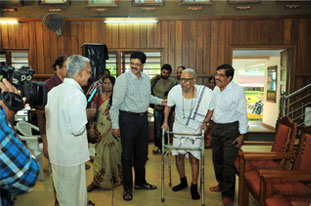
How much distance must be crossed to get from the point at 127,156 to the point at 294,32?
5.02m

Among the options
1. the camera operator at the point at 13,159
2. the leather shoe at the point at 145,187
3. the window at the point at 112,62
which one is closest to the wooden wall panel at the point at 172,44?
the window at the point at 112,62

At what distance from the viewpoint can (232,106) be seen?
2652mm

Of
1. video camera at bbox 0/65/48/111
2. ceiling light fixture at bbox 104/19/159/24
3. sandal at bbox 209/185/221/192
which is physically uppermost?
ceiling light fixture at bbox 104/19/159/24

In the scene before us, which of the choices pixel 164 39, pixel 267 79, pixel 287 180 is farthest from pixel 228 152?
pixel 267 79

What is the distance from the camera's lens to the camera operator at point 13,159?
86cm

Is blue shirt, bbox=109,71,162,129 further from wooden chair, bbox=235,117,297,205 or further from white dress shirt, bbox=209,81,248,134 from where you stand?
wooden chair, bbox=235,117,297,205

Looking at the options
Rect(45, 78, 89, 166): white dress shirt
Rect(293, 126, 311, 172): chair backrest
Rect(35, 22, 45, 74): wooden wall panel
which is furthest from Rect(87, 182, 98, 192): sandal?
Rect(35, 22, 45, 74): wooden wall panel

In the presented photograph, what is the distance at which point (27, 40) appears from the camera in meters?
5.70

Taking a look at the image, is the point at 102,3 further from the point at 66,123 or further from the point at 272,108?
the point at 272,108

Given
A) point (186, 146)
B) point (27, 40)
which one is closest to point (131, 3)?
point (27, 40)

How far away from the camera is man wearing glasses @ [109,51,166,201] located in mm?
2715

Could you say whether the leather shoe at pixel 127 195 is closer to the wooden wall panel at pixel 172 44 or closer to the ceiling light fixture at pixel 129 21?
the wooden wall panel at pixel 172 44

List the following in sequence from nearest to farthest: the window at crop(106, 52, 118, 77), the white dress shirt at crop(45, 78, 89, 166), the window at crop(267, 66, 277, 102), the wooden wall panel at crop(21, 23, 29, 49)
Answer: the white dress shirt at crop(45, 78, 89, 166), the wooden wall panel at crop(21, 23, 29, 49), the window at crop(106, 52, 118, 77), the window at crop(267, 66, 277, 102)

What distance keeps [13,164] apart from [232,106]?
2.29m
